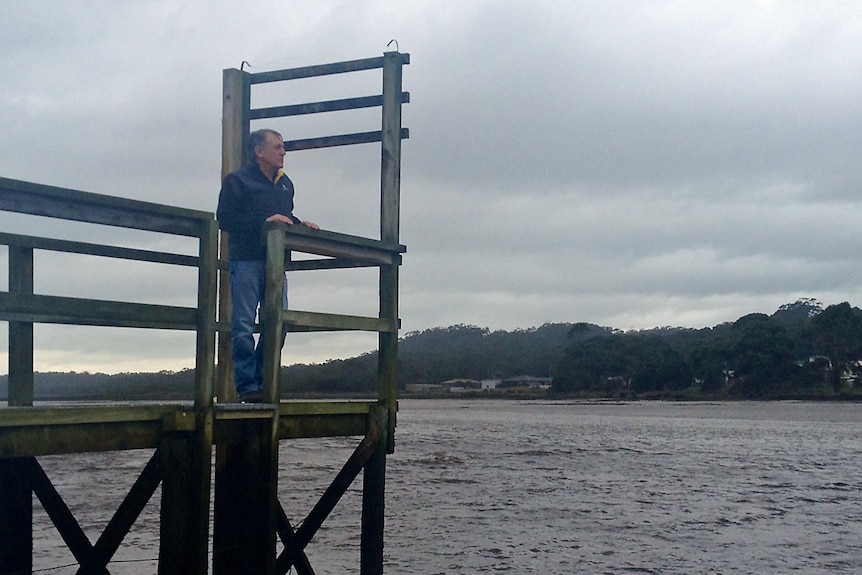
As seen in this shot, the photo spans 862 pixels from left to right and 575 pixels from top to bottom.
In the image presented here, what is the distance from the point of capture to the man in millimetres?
7207

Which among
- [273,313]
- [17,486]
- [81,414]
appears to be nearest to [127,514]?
[17,486]

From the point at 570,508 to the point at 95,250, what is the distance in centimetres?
1442

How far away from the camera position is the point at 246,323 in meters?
7.23

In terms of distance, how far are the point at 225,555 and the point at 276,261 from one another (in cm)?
192

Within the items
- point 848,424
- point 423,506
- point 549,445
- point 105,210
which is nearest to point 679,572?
point 423,506

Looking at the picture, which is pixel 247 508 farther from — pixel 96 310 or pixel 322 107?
pixel 322 107

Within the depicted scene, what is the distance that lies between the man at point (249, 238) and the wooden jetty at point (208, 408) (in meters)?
0.39

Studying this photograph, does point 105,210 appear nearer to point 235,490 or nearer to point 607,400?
point 235,490

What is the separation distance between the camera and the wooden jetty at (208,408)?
5.57m

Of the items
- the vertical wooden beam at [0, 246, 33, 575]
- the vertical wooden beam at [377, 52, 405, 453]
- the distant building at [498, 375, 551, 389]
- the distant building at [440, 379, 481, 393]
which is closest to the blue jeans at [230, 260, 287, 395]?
the vertical wooden beam at [377, 52, 405, 453]

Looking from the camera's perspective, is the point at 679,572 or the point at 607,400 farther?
the point at 607,400

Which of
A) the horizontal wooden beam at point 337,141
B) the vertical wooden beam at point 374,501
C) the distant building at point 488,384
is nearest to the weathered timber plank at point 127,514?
the vertical wooden beam at point 374,501

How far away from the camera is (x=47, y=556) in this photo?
13.0m

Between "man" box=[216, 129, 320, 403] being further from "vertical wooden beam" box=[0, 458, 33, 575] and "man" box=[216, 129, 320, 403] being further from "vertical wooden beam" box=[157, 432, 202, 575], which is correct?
"vertical wooden beam" box=[0, 458, 33, 575]
